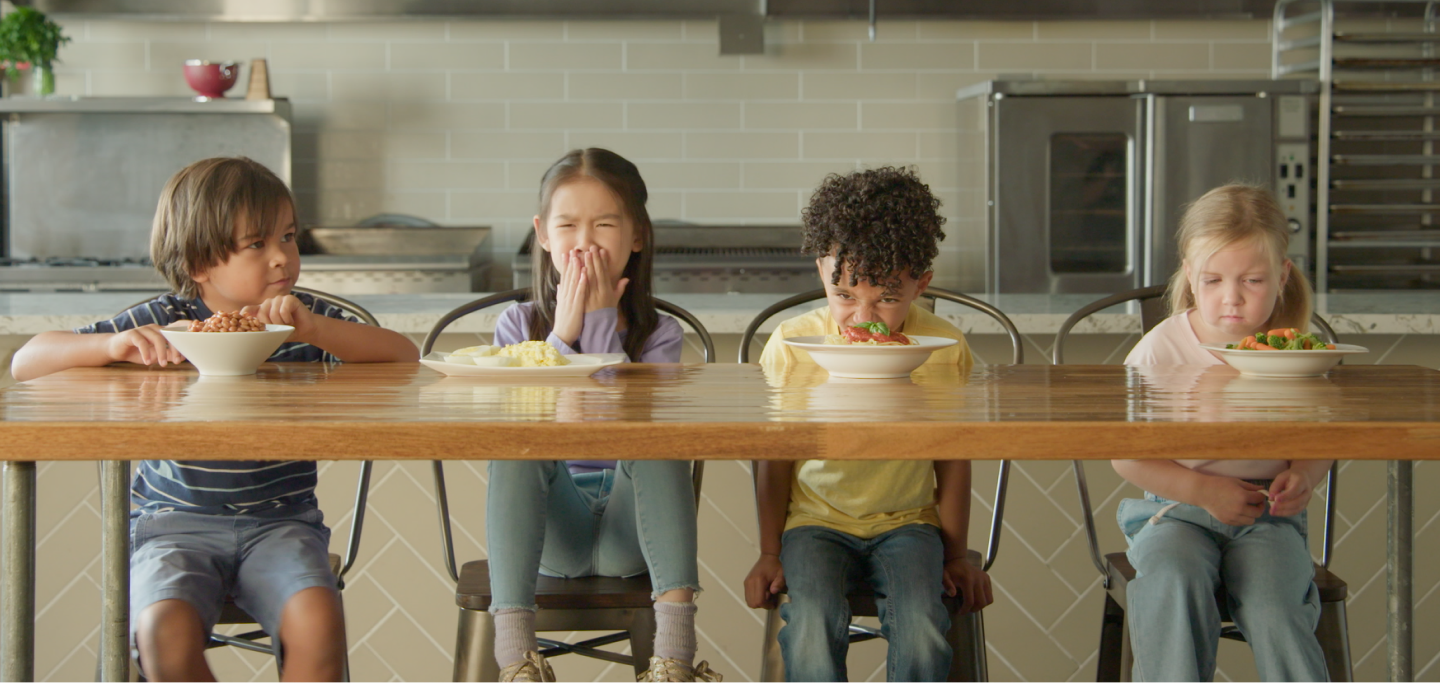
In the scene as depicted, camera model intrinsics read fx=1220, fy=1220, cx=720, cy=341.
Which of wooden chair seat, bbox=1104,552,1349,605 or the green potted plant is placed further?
the green potted plant

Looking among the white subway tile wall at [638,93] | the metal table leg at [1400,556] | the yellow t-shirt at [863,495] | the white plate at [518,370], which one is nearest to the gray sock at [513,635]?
the white plate at [518,370]

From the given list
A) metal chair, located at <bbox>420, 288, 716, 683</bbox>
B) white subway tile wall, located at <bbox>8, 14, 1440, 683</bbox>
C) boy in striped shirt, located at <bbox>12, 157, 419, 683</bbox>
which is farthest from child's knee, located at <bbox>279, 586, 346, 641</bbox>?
white subway tile wall, located at <bbox>8, 14, 1440, 683</bbox>

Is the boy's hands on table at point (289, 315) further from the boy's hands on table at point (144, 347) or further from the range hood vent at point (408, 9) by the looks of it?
the range hood vent at point (408, 9)

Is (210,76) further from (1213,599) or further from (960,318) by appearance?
(1213,599)

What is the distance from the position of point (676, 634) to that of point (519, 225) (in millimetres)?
3264

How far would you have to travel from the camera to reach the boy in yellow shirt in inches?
52.6

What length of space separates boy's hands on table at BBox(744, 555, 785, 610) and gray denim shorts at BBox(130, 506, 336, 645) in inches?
18.5

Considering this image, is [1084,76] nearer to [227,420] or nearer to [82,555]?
[82,555]

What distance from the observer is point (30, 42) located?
13.2 ft

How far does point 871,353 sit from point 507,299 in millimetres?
782

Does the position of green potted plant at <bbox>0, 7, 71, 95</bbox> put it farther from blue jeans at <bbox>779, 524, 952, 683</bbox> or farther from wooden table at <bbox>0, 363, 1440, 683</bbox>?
blue jeans at <bbox>779, 524, 952, 683</bbox>

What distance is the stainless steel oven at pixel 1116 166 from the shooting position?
3.85m

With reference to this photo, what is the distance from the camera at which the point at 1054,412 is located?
104 centimetres

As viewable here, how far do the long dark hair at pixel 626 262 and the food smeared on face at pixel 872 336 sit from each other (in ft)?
1.42
